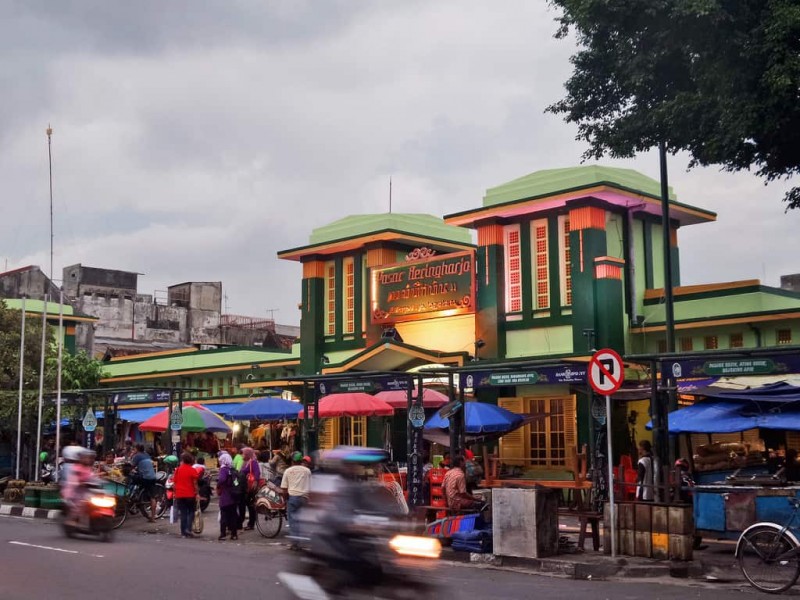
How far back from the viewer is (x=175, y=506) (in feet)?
72.9

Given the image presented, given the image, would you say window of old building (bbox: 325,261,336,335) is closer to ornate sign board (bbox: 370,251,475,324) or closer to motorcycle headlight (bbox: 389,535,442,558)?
ornate sign board (bbox: 370,251,475,324)

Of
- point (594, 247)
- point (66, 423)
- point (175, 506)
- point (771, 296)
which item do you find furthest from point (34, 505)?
point (771, 296)

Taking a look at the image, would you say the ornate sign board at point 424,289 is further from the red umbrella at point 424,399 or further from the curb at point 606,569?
the curb at point 606,569

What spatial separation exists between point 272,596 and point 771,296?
1775 centimetres

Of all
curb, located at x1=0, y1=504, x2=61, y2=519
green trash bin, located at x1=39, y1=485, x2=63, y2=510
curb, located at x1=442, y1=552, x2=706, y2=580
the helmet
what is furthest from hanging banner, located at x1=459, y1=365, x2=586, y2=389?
green trash bin, located at x1=39, y1=485, x2=63, y2=510

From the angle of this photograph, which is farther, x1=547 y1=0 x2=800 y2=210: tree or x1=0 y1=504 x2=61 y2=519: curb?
x1=0 y1=504 x2=61 y2=519: curb

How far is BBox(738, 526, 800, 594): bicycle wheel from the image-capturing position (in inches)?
490

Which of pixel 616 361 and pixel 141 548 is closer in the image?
pixel 616 361

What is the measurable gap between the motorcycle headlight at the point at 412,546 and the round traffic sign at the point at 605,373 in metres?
6.26

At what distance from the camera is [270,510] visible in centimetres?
2022

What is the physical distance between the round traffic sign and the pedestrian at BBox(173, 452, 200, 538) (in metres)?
9.02

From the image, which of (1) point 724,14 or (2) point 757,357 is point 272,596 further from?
(1) point 724,14

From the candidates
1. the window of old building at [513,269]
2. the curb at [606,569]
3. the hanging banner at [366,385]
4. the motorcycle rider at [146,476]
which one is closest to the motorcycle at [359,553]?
the curb at [606,569]

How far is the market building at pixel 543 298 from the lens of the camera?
2627 cm
